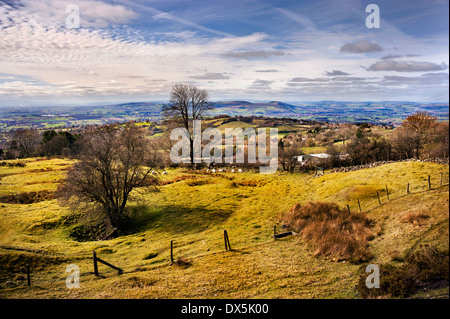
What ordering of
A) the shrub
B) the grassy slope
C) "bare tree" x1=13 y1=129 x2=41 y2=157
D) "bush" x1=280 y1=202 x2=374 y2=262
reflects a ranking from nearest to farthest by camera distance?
the grassy slope
the shrub
"bush" x1=280 y1=202 x2=374 y2=262
"bare tree" x1=13 y1=129 x2=41 y2=157

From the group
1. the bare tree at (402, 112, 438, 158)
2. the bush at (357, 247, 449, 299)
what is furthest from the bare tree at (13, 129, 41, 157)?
the bare tree at (402, 112, 438, 158)

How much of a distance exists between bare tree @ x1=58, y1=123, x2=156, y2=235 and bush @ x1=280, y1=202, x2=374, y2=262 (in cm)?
1582

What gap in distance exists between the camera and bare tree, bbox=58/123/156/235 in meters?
22.2

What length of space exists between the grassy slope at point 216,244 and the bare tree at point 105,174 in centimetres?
304

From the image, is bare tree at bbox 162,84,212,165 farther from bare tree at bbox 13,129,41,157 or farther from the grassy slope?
bare tree at bbox 13,129,41,157

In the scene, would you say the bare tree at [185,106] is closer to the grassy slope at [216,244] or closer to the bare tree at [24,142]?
the grassy slope at [216,244]

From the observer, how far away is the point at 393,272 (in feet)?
32.3

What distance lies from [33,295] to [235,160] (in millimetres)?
47908

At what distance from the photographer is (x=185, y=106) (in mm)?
48969

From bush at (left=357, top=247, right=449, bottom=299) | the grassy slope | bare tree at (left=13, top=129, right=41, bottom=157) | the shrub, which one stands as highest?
bare tree at (left=13, top=129, right=41, bottom=157)

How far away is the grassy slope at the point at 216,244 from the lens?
11.6 metres

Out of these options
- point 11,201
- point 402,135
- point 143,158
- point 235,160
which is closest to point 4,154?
point 11,201

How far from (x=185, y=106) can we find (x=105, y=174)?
28377 millimetres
